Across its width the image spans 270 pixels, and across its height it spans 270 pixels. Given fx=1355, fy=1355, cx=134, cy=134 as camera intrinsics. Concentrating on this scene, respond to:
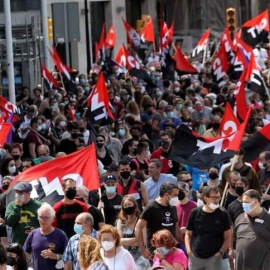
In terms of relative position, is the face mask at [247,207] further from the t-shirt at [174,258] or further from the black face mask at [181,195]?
the t-shirt at [174,258]

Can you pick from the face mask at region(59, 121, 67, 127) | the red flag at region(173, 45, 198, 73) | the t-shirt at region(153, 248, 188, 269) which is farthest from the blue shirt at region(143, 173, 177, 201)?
the red flag at region(173, 45, 198, 73)

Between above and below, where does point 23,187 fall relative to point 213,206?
above

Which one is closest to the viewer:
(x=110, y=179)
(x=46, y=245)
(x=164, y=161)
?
(x=46, y=245)

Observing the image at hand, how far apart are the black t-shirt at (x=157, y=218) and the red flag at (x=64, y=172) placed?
4.14 feet

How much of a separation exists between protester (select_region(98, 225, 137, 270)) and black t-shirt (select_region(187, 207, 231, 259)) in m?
1.60

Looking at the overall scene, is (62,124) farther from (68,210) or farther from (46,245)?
(46,245)

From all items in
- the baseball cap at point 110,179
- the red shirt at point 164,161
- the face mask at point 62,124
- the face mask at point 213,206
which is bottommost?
the face mask at point 62,124

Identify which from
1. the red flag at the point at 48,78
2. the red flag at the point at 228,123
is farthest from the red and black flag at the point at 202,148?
the red flag at the point at 48,78

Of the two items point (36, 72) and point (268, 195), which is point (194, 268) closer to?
point (268, 195)

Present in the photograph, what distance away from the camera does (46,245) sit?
13.5 m

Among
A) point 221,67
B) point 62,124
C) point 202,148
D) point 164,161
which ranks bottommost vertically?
point 221,67

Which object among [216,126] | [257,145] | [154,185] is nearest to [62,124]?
[216,126]

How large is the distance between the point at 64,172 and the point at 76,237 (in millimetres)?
2371

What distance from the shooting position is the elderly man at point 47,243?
44.1 ft
